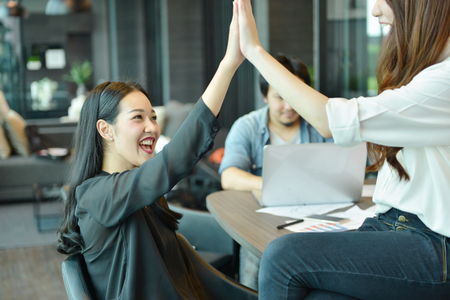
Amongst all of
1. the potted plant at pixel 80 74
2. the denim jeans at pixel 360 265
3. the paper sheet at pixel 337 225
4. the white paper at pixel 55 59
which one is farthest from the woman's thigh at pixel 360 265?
the white paper at pixel 55 59

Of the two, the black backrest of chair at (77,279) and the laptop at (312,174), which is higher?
the laptop at (312,174)

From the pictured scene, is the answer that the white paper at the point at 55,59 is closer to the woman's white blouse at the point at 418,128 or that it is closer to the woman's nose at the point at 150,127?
the woman's nose at the point at 150,127

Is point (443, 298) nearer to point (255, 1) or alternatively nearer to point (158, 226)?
point (158, 226)

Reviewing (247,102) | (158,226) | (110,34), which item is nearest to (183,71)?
(247,102)

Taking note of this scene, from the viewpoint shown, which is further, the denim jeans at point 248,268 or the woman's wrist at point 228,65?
the denim jeans at point 248,268

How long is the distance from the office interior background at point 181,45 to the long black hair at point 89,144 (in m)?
0.17

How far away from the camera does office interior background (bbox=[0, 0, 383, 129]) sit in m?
3.32

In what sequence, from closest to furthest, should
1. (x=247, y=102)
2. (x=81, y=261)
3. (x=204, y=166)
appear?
(x=81, y=261), (x=204, y=166), (x=247, y=102)

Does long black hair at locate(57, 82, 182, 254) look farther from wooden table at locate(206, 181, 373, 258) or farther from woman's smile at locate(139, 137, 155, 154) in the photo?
wooden table at locate(206, 181, 373, 258)

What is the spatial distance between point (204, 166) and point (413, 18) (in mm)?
3468

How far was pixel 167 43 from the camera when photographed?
21.9ft

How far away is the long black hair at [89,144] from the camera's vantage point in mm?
1211

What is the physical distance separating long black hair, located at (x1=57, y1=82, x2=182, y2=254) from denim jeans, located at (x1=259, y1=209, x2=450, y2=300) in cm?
53

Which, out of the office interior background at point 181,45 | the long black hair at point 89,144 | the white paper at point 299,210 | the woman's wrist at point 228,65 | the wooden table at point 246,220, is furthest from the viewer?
the office interior background at point 181,45
